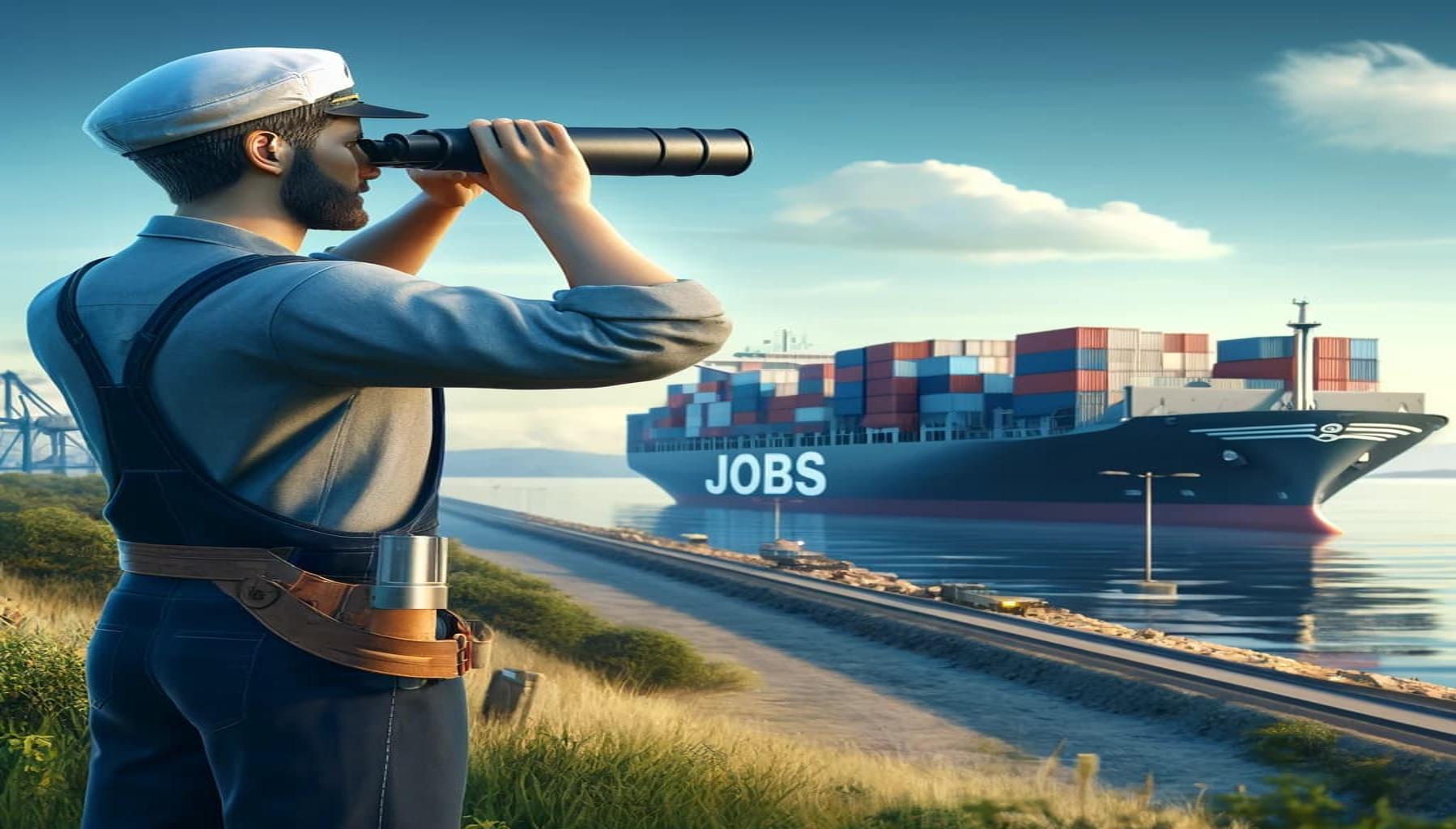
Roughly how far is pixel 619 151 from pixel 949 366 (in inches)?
2592

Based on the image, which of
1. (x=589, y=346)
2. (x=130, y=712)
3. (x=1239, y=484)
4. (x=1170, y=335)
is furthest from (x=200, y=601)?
(x=1170, y=335)

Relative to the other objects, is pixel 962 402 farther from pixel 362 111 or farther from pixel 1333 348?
pixel 362 111

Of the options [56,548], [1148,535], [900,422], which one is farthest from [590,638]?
[900,422]

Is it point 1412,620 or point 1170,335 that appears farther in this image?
point 1170,335

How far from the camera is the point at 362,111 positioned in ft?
5.64

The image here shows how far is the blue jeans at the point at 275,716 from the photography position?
1.55 metres

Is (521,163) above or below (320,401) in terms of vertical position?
above

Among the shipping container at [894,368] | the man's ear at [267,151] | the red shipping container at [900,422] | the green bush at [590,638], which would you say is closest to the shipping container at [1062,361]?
the shipping container at [894,368]

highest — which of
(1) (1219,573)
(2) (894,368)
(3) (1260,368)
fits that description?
(2) (894,368)

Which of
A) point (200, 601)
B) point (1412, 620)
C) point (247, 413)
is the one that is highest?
point (247, 413)

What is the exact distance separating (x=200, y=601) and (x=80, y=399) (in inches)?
13.4

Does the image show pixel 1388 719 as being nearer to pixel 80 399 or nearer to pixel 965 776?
pixel 965 776

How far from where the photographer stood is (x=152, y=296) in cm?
160

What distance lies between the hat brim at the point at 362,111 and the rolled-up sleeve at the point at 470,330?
0.92 feet
